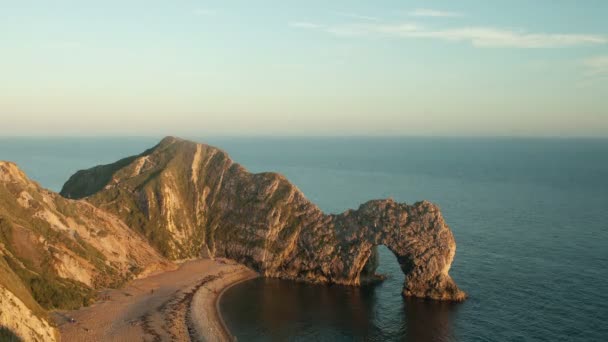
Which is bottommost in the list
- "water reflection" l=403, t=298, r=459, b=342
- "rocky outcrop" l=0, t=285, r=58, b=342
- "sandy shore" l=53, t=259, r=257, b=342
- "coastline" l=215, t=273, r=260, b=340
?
"coastline" l=215, t=273, r=260, b=340

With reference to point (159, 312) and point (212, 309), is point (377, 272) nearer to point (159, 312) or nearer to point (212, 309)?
point (212, 309)

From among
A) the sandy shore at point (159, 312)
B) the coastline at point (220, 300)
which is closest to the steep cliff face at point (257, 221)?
the coastline at point (220, 300)

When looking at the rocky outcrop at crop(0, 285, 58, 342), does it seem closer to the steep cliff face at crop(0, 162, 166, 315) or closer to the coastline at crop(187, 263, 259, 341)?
the steep cliff face at crop(0, 162, 166, 315)

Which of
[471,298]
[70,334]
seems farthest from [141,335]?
[471,298]

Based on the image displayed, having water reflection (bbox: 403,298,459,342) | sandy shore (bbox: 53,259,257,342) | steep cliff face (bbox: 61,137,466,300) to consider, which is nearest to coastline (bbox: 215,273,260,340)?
sandy shore (bbox: 53,259,257,342)

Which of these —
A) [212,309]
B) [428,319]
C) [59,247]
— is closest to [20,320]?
[59,247]

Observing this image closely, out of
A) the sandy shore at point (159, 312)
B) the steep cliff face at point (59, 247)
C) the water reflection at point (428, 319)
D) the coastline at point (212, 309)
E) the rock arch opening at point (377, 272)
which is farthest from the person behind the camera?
the rock arch opening at point (377, 272)

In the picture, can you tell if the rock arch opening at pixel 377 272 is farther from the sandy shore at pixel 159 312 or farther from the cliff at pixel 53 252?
the cliff at pixel 53 252

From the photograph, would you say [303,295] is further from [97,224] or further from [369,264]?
[97,224]
